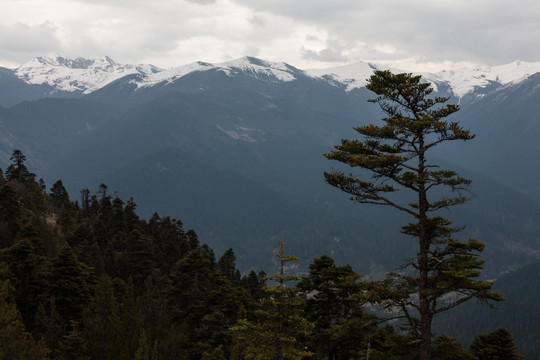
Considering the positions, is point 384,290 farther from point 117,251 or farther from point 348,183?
point 117,251

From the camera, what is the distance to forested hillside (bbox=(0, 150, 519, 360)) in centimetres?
2302

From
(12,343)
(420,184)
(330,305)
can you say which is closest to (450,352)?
(420,184)

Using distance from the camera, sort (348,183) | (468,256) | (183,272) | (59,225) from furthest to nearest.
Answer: (59,225) → (183,272) → (348,183) → (468,256)

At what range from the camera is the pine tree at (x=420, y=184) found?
1934 cm

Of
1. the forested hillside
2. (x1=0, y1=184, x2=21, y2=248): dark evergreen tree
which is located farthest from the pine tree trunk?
(x1=0, y1=184, x2=21, y2=248): dark evergreen tree

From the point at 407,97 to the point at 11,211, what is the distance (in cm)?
6470

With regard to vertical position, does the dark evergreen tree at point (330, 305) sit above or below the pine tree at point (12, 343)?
above

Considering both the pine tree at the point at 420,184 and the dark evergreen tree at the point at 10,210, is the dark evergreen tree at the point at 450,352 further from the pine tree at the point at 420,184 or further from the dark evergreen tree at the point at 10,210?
the dark evergreen tree at the point at 10,210

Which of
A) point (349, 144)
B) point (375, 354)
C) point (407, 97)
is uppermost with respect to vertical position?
point (407, 97)

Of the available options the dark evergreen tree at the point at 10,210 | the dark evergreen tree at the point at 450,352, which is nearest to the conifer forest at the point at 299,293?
the dark evergreen tree at the point at 450,352

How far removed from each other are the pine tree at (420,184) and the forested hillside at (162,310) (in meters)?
1.89

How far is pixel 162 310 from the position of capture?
57938 mm

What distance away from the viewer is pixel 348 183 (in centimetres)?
2106

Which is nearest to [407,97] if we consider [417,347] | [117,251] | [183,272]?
[417,347]
